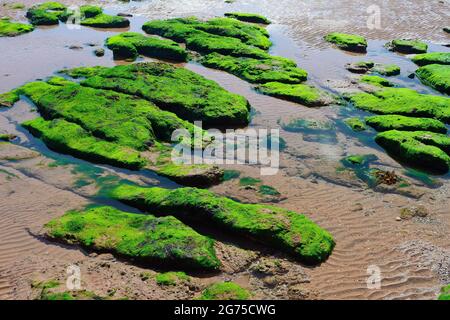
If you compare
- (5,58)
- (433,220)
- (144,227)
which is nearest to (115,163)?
(144,227)

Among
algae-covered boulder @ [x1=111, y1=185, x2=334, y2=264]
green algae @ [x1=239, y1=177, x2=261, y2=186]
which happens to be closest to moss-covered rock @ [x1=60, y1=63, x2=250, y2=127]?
green algae @ [x1=239, y1=177, x2=261, y2=186]

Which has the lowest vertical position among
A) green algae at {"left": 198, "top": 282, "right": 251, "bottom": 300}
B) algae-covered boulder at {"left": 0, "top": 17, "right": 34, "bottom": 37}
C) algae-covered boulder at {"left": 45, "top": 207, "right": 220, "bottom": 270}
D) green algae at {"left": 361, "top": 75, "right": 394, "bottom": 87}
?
algae-covered boulder at {"left": 0, "top": 17, "right": 34, "bottom": 37}

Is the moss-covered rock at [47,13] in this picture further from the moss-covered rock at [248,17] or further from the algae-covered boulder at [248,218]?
the algae-covered boulder at [248,218]

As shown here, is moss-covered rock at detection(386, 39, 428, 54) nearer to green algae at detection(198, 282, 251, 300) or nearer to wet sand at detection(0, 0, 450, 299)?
wet sand at detection(0, 0, 450, 299)

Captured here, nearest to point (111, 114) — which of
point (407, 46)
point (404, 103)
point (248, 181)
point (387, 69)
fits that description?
point (248, 181)

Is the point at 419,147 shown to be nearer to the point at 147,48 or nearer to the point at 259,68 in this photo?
the point at 259,68
